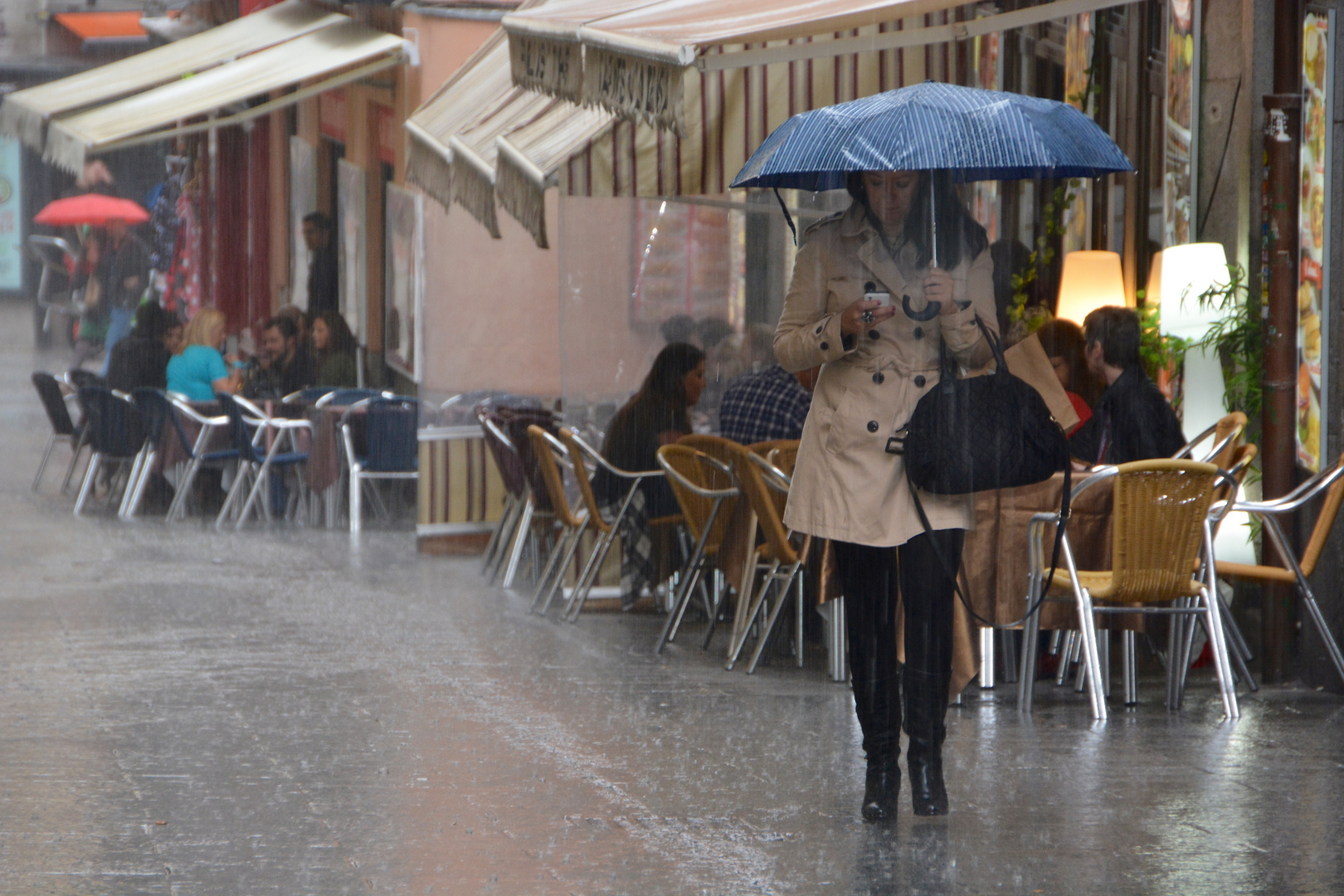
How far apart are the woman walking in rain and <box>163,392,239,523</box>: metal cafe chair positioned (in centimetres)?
908

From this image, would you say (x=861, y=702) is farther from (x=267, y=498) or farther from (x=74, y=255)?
(x=74, y=255)

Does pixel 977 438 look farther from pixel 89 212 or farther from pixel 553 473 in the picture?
pixel 89 212

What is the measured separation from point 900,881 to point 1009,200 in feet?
25.2

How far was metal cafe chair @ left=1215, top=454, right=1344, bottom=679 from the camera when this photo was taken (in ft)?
22.9

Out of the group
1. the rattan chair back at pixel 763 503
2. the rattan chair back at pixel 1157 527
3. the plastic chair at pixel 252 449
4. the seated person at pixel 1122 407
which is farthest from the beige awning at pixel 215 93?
the rattan chair back at pixel 1157 527

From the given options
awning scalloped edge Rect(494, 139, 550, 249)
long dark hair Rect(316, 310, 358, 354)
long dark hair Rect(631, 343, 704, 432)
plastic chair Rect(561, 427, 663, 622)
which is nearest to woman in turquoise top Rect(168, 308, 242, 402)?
long dark hair Rect(316, 310, 358, 354)

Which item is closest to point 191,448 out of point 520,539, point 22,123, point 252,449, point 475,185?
point 252,449

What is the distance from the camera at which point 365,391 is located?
46.0ft

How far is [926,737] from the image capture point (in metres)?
5.13

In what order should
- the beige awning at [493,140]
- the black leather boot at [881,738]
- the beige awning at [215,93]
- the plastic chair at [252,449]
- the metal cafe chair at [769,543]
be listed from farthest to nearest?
1. the beige awning at [215,93]
2. the plastic chair at [252,449]
3. the beige awning at [493,140]
4. the metal cafe chair at [769,543]
5. the black leather boot at [881,738]

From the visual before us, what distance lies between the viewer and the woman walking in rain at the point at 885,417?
5039mm

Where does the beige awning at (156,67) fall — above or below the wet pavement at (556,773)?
above

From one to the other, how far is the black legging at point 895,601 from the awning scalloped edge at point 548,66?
3261 mm

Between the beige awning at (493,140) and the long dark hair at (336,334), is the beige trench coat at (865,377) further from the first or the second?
the long dark hair at (336,334)
